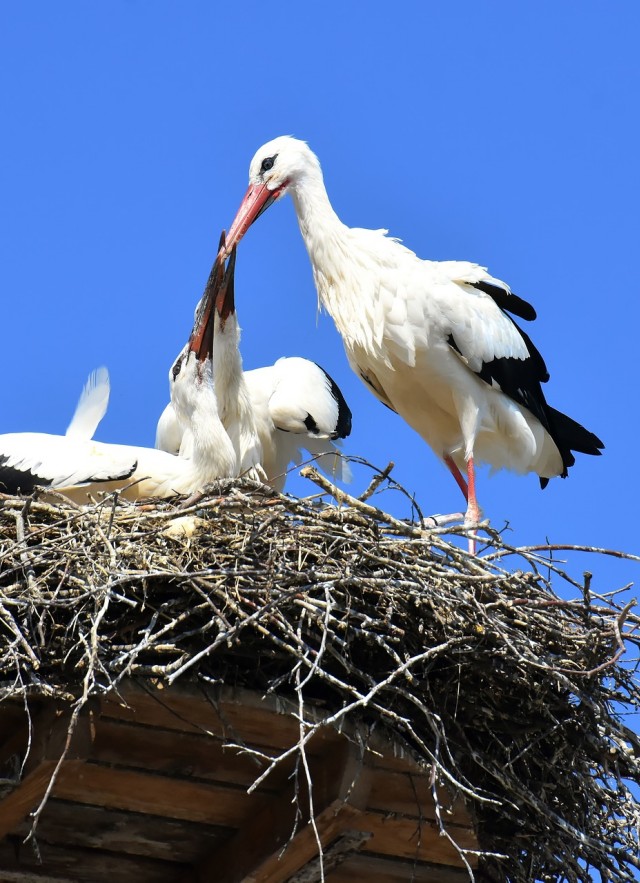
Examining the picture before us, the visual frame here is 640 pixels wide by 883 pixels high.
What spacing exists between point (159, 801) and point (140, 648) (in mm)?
571

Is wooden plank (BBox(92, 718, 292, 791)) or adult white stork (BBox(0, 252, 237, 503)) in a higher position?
adult white stork (BBox(0, 252, 237, 503))

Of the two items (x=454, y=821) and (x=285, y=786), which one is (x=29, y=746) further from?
(x=454, y=821)

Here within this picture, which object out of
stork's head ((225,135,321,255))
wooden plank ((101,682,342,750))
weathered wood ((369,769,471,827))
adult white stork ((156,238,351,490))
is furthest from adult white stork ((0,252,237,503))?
weathered wood ((369,769,471,827))

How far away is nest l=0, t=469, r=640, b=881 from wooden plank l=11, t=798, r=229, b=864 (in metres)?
0.46

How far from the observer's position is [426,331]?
21.1 feet

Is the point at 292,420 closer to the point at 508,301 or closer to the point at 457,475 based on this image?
the point at 457,475

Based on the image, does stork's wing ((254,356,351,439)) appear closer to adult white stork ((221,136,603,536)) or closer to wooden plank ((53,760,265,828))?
adult white stork ((221,136,603,536))

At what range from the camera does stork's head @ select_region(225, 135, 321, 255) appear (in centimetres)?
677

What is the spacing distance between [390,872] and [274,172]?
3611mm

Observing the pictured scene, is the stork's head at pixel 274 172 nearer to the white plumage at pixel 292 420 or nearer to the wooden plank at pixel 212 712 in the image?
the white plumage at pixel 292 420

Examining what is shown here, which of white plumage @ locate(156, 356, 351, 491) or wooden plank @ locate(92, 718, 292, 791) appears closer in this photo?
wooden plank @ locate(92, 718, 292, 791)

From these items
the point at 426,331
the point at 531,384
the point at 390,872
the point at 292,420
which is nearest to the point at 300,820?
the point at 390,872

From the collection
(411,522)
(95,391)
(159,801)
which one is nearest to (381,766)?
(159,801)

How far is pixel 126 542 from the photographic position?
4.20 meters
